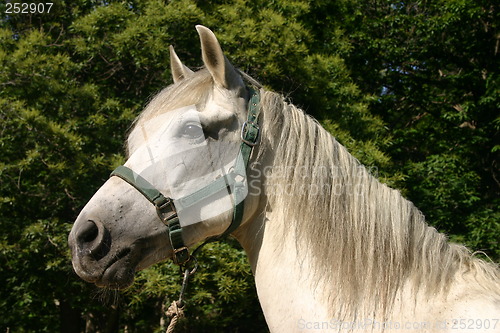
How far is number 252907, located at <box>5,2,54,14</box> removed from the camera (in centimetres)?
629

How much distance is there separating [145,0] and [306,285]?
5.43 metres

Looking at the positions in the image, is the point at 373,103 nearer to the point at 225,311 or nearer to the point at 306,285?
the point at 225,311

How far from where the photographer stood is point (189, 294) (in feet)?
16.6

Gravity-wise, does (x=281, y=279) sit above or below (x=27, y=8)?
above

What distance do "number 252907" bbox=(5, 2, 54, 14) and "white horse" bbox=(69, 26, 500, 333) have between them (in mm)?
5277

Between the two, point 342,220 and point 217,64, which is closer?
Result: point 342,220

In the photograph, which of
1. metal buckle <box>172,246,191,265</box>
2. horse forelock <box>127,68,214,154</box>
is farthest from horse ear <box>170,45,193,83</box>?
Answer: metal buckle <box>172,246,191,265</box>

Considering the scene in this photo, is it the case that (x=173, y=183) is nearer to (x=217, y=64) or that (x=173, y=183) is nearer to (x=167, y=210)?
(x=167, y=210)

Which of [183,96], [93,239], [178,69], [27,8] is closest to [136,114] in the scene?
Result: [27,8]

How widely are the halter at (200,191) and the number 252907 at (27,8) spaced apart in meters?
5.32

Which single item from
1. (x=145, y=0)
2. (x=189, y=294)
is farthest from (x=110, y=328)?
(x=145, y=0)

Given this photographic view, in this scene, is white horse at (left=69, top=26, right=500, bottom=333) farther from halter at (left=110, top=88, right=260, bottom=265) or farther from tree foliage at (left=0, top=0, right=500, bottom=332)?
tree foliage at (left=0, top=0, right=500, bottom=332)

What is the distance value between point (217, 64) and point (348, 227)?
83cm

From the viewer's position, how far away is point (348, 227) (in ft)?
6.02
